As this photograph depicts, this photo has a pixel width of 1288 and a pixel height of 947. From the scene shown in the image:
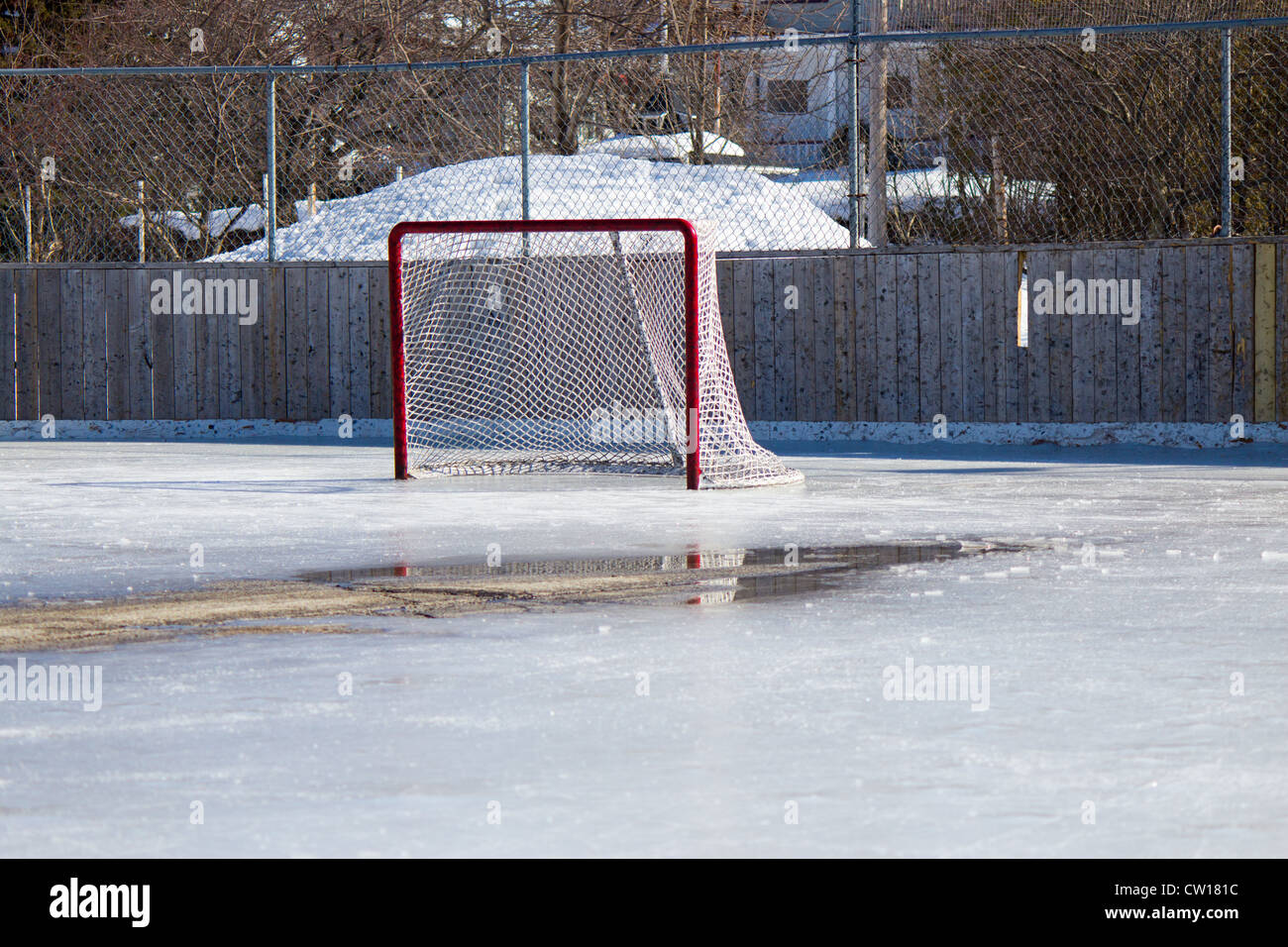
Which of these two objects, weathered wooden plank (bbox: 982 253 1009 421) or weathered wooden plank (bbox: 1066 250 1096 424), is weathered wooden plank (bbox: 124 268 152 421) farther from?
weathered wooden plank (bbox: 1066 250 1096 424)

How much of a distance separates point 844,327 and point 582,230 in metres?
3.63

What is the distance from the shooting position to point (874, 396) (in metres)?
15.7

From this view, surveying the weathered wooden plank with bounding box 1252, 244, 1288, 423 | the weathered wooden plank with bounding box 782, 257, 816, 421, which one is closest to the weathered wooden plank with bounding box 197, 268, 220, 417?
the weathered wooden plank with bounding box 782, 257, 816, 421

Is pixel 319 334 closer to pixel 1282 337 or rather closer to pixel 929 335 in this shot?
pixel 929 335

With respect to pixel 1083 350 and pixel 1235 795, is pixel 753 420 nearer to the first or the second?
pixel 1083 350

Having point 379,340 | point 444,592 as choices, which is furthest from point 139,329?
point 444,592

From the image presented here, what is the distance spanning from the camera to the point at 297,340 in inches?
671

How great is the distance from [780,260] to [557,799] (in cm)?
1209

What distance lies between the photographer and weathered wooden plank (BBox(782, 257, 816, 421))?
15.8 metres

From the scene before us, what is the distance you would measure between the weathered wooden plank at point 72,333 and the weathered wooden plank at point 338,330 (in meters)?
2.37

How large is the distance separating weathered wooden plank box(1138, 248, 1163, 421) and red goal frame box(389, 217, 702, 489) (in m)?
3.89

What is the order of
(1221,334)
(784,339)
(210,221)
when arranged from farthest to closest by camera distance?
1. (210,221)
2. (784,339)
3. (1221,334)

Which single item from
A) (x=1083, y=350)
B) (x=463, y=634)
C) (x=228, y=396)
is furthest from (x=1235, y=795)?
(x=228, y=396)
